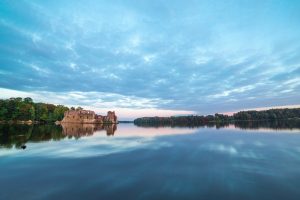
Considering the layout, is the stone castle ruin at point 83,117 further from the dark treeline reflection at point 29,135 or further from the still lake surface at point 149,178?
the still lake surface at point 149,178

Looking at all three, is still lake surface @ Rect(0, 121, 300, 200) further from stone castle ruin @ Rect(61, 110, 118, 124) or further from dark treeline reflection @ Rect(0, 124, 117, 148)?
stone castle ruin @ Rect(61, 110, 118, 124)

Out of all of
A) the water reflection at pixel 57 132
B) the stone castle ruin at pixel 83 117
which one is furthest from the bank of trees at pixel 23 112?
the water reflection at pixel 57 132

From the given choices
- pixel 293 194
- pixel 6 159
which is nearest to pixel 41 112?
pixel 6 159

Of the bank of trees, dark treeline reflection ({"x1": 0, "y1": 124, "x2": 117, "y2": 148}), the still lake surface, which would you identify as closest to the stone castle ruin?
the bank of trees

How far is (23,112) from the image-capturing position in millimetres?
124062

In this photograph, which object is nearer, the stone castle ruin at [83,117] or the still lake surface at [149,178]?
the still lake surface at [149,178]

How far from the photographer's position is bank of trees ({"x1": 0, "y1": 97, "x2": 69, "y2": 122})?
115 metres

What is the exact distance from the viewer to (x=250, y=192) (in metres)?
11.6

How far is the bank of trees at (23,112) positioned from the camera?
115m

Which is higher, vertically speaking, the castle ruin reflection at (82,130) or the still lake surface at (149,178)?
the castle ruin reflection at (82,130)

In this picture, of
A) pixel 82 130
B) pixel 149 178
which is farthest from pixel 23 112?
pixel 149 178

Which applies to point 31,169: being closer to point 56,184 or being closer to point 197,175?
point 56,184

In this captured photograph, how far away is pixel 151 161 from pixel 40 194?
11.3m

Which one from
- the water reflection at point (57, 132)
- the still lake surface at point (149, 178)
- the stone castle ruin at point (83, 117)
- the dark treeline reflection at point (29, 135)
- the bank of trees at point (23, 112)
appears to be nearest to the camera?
the still lake surface at point (149, 178)
